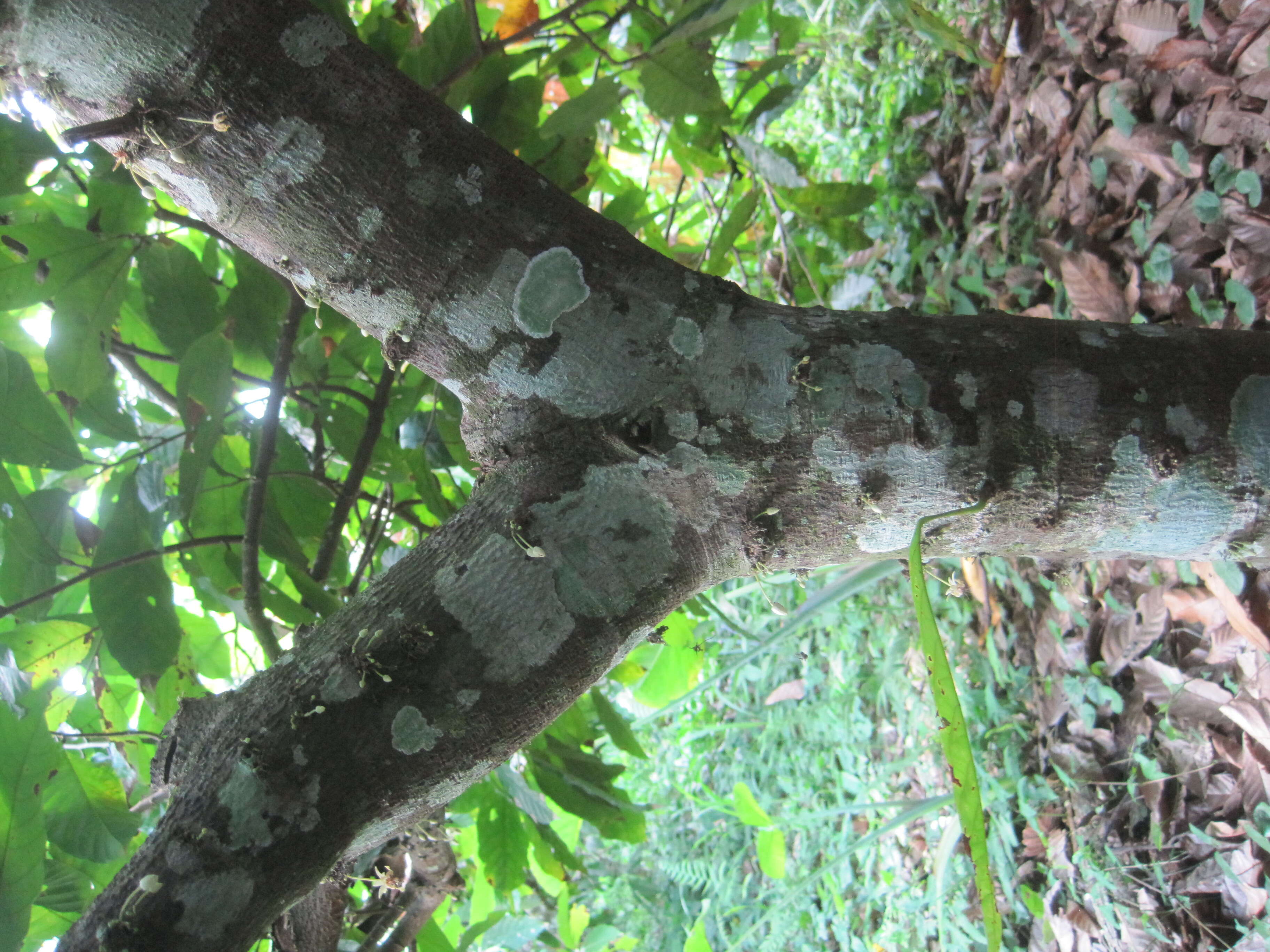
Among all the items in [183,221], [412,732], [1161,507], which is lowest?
[412,732]

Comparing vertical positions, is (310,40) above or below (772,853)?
above

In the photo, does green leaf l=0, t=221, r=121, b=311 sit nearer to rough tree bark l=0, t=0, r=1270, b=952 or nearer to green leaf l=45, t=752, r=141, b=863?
rough tree bark l=0, t=0, r=1270, b=952

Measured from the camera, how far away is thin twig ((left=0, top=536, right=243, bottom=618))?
31.5 inches

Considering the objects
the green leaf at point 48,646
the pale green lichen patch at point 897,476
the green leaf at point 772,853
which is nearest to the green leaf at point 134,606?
the green leaf at point 48,646

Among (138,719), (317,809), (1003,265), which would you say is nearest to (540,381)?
(317,809)

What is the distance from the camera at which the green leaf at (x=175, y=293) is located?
2.92 feet

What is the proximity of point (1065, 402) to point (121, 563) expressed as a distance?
827mm

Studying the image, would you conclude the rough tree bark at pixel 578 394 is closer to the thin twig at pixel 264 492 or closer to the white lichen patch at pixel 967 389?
the white lichen patch at pixel 967 389

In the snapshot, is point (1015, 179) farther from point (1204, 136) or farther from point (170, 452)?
point (170, 452)

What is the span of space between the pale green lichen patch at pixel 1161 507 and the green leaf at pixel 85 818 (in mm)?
912

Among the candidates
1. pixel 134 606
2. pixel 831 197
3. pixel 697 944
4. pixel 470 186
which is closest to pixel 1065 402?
pixel 470 186

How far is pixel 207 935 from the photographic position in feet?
1.52

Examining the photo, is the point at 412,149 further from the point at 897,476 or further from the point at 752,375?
the point at 897,476

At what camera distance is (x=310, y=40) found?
1.88 feet
